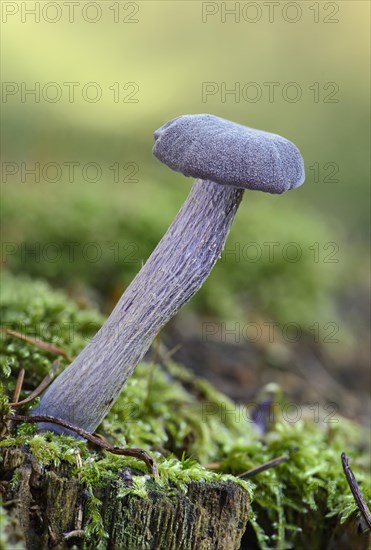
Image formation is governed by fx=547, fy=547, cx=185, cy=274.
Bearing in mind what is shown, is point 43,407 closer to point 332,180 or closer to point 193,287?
point 193,287

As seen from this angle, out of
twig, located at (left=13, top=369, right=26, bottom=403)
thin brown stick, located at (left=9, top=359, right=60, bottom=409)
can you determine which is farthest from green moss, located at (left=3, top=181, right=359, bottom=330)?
twig, located at (left=13, top=369, right=26, bottom=403)

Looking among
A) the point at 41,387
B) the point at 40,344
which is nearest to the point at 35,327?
the point at 40,344

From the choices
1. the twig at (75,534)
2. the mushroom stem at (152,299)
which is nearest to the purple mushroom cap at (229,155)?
the mushroom stem at (152,299)

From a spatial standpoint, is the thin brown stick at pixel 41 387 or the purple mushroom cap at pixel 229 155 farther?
the thin brown stick at pixel 41 387

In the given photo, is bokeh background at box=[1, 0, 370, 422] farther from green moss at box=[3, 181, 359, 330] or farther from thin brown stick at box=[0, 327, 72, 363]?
thin brown stick at box=[0, 327, 72, 363]

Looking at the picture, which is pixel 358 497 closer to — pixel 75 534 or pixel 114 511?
pixel 114 511

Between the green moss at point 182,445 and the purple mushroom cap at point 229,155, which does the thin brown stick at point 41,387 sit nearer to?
the green moss at point 182,445
